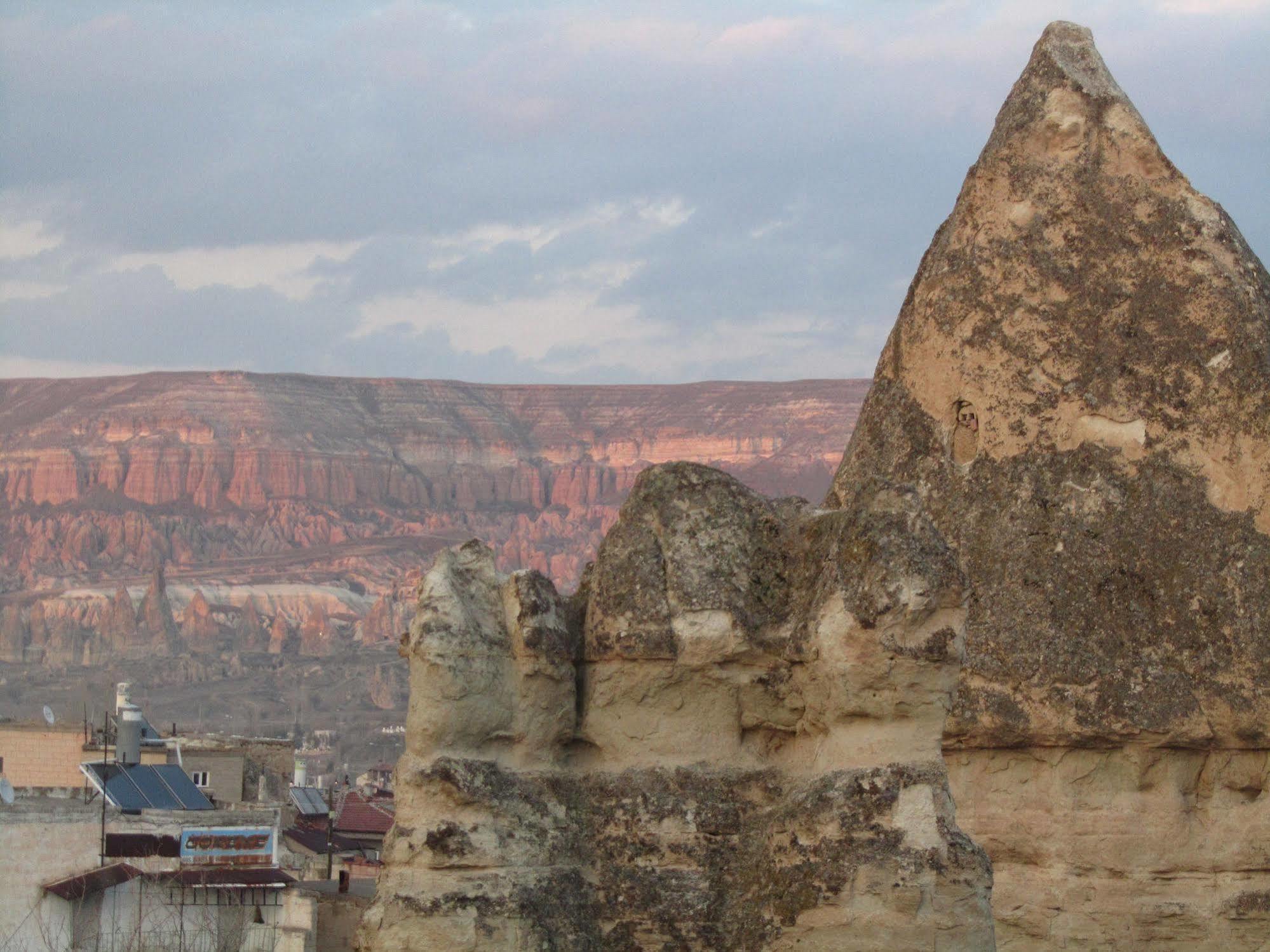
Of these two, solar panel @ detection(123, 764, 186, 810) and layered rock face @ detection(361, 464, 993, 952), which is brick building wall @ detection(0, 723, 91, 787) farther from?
layered rock face @ detection(361, 464, 993, 952)

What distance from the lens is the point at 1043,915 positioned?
13188 millimetres

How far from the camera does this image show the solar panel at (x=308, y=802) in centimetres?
4966

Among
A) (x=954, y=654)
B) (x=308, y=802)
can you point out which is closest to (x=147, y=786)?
(x=308, y=802)

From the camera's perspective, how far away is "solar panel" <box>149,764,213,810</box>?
130 ft

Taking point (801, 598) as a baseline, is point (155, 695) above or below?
below

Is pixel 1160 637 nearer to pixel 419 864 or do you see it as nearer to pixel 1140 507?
pixel 1140 507

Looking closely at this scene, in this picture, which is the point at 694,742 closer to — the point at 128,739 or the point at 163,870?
the point at 163,870

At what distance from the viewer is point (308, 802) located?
170ft

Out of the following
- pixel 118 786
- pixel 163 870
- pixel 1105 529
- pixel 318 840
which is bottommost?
pixel 318 840

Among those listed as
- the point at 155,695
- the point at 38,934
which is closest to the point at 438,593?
the point at 38,934

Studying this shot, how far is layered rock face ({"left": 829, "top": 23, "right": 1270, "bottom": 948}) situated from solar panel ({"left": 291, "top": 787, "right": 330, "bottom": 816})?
35749 mm

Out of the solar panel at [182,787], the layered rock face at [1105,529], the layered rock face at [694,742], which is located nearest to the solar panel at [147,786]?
the solar panel at [182,787]

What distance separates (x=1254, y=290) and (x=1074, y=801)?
3041mm

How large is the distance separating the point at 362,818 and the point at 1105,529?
37999 mm
